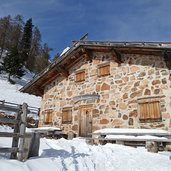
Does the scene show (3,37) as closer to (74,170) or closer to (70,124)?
(70,124)

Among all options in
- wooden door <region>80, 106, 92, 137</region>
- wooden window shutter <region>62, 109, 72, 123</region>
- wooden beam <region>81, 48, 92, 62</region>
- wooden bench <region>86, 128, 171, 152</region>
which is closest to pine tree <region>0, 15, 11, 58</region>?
wooden window shutter <region>62, 109, 72, 123</region>

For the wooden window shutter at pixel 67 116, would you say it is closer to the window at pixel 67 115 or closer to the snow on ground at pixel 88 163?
the window at pixel 67 115

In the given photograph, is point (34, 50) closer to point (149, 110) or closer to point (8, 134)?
point (149, 110)

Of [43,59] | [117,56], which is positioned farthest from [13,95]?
[117,56]

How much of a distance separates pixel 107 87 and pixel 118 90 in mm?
836

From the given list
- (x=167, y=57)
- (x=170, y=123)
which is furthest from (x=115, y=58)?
(x=170, y=123)

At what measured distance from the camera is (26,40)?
58031 millimetres

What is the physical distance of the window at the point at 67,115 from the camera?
15.3 metres

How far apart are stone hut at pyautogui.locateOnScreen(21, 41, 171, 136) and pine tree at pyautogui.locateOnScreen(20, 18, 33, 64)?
126 ft

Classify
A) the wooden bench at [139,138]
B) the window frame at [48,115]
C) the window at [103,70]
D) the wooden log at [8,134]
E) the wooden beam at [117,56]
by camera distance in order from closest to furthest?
the wooden log at [8,134] < the wooden bench at [139,138] < the wooden beam at [117,56] < the window at [103,70] < the window frame at [48,115]

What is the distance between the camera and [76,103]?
15.1 m

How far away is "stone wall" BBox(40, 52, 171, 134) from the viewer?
11555mm

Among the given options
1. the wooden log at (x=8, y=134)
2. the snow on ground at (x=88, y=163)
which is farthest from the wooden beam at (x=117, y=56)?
the wooden log at (x=8, y=134)

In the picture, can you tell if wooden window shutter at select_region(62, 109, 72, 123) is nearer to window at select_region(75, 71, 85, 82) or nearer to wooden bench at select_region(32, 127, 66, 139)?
wooden bench at select_region(32, 127, 66, 139)
